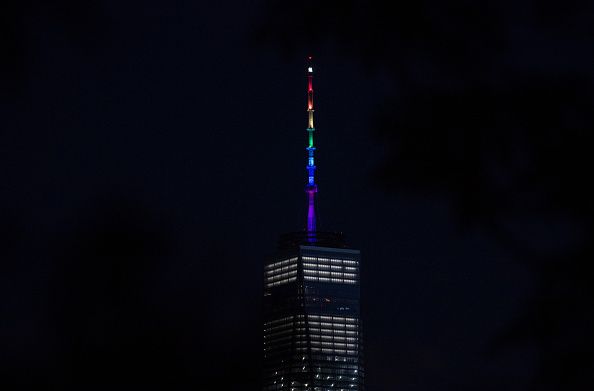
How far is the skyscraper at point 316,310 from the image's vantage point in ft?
625

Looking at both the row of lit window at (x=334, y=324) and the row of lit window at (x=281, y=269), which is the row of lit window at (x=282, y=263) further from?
the row of lit window at (x=334, y=324)

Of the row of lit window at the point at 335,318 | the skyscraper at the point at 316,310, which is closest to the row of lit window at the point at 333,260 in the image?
the skyscraper at the point at 316,310

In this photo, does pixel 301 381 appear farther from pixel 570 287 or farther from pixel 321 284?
pixel 570 287

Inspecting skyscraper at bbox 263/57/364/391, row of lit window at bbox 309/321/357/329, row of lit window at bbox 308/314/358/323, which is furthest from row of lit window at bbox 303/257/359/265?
row of lit window at bbox 309/321/357/329

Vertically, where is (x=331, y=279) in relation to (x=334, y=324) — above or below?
above

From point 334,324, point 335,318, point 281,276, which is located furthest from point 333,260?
point 334,324

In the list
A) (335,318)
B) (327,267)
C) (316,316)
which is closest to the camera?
(327,267)

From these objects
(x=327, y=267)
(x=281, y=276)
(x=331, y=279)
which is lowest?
(x=331, y=279)

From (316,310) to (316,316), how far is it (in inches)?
26.2

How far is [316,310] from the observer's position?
7697 inches

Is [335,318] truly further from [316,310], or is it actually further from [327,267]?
[327,267]

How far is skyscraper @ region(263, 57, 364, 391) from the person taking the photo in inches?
7495

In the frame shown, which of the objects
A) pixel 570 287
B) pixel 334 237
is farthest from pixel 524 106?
pixel 334 237

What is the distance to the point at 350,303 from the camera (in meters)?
198
